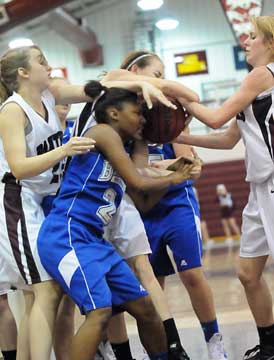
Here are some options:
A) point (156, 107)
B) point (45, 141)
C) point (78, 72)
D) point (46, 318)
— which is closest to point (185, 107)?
point (156, 107)

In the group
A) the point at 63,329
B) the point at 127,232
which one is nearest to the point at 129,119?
the point at 127,232

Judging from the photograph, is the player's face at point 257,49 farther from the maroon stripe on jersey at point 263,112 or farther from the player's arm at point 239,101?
the maroon stripe on jersey at point 263,112

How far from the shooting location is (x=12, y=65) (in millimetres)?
3643

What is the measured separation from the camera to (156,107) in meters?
3.66

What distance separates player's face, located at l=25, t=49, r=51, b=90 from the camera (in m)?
3.62

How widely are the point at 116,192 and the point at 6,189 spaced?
2.02ft

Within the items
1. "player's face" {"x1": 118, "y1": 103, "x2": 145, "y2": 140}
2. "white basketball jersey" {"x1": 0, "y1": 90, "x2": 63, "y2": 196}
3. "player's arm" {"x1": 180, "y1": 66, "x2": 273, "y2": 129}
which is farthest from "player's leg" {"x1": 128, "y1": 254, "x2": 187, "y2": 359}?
"player's arm" {"x1": 180, "y1": 66, "x2": 273, "y2": 129}

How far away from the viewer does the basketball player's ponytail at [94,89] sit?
3.53 metres

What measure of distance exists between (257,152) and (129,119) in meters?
0.79

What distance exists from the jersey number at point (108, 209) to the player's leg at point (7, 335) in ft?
3.28

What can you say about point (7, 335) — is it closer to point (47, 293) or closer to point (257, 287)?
point (47, 293)

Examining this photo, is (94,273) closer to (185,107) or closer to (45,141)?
(45,141)

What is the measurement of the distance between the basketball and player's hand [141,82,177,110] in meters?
0.17

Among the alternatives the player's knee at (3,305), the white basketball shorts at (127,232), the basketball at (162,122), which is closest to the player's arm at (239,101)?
the basketball at (162,122)
